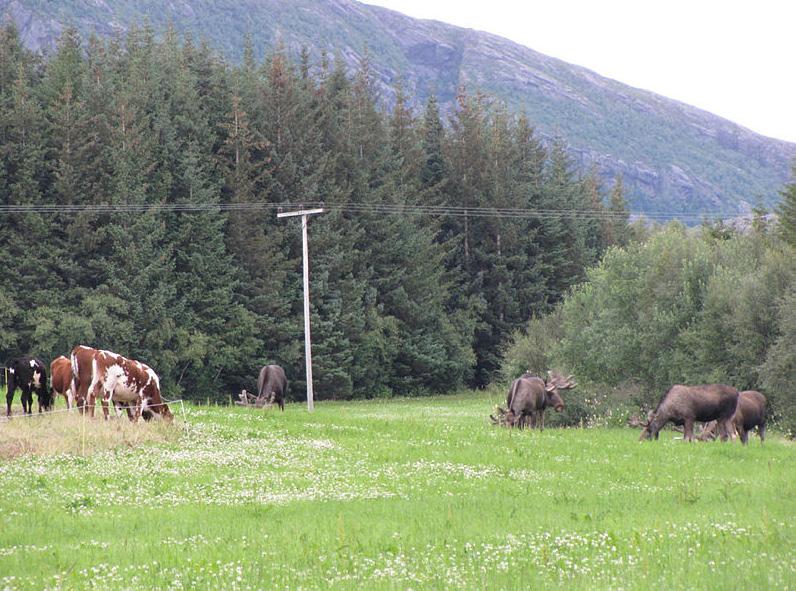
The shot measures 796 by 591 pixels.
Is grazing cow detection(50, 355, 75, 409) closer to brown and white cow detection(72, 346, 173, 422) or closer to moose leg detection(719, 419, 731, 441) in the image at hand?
brown and white cow detection(72, 346, 173, 422)

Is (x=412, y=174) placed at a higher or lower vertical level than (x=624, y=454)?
higher

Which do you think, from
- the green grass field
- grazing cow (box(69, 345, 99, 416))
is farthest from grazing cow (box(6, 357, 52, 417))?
the green grass field

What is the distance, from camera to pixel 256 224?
77312 millimetres

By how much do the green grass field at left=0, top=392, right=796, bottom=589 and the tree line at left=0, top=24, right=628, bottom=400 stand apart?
39261 millimetres

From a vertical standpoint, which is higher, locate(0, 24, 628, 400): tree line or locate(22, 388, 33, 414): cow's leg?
locate(0, 24, 628, 400): tree line

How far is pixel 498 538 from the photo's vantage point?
Answer: 15.1 m

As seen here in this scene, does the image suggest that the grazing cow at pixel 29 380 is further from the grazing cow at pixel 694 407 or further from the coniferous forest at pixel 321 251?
the coniferous forest at pixel 321 251

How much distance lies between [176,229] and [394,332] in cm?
2088

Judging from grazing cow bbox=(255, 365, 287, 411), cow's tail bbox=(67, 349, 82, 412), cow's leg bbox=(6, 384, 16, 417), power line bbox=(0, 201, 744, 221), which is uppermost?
power line bbox=(0, 201, 744, 221)

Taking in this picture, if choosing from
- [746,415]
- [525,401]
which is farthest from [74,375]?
[746,415]

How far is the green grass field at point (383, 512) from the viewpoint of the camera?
1252cm

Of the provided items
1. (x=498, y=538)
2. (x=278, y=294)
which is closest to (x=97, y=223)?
(x=278, y=294)

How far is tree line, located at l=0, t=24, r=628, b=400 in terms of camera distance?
6806 centimetres

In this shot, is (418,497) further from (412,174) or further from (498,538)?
(412,174)
